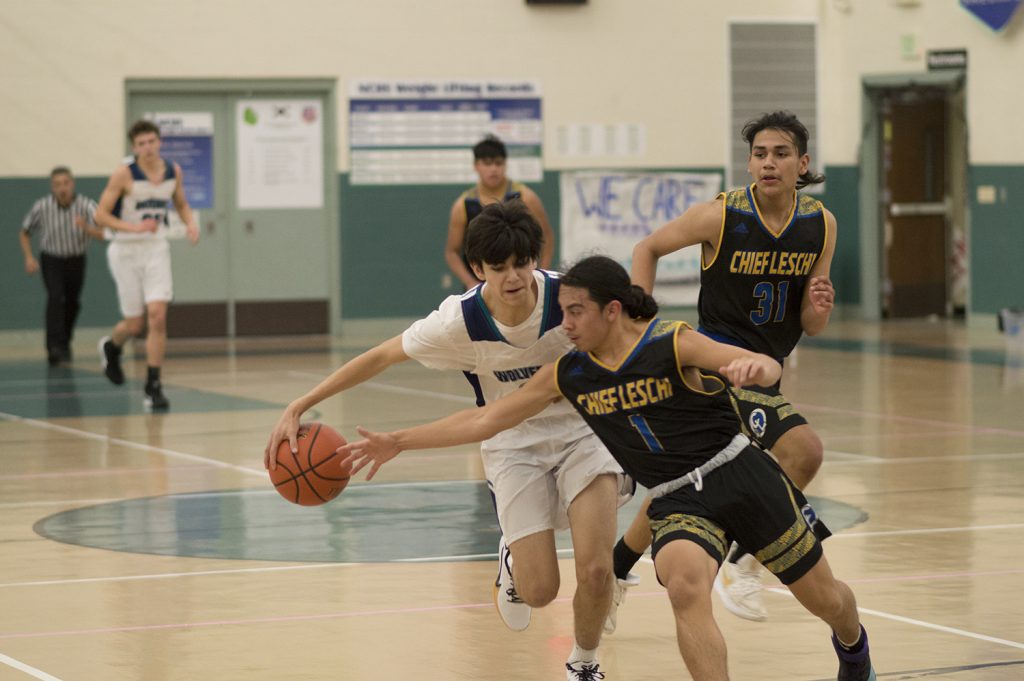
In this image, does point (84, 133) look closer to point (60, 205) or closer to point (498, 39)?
point (60, 205)

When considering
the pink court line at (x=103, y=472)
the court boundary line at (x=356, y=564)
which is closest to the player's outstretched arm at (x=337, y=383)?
the court boundary line at (x=356, y=564)

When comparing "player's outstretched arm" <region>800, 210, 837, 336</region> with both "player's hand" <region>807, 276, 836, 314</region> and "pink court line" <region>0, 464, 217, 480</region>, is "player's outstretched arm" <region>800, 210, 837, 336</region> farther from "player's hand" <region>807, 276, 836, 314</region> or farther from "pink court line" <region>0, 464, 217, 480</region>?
"pink court line" <region>0, 464, 217, 480</region>

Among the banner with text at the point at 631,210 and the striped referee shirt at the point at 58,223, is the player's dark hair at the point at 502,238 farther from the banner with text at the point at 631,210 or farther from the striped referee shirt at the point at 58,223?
the banner with text at the point at 631,210

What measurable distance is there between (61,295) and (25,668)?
43.6ft

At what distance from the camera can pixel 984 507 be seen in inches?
352

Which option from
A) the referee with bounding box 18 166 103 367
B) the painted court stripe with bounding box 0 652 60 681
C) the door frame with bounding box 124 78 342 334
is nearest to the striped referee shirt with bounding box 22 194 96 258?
the referee with bounding box 18 166 103 367

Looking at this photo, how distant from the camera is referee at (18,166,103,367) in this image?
18.3 m

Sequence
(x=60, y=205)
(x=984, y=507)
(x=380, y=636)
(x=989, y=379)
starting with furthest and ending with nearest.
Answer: (x=60, y=205)
(x=989, y=379)
(x=984, y=507)
(x=380, y=636)

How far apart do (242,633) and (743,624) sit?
1820 mm

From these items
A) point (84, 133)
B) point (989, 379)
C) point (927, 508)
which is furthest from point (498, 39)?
point (927, 508)

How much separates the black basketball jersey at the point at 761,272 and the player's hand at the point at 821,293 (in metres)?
0.17

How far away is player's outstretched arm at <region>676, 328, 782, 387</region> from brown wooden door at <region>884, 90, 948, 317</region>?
59.4 ft

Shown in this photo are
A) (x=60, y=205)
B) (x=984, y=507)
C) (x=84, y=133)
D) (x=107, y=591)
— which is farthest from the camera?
(x=84, y=133)

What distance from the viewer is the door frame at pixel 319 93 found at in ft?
67.2
